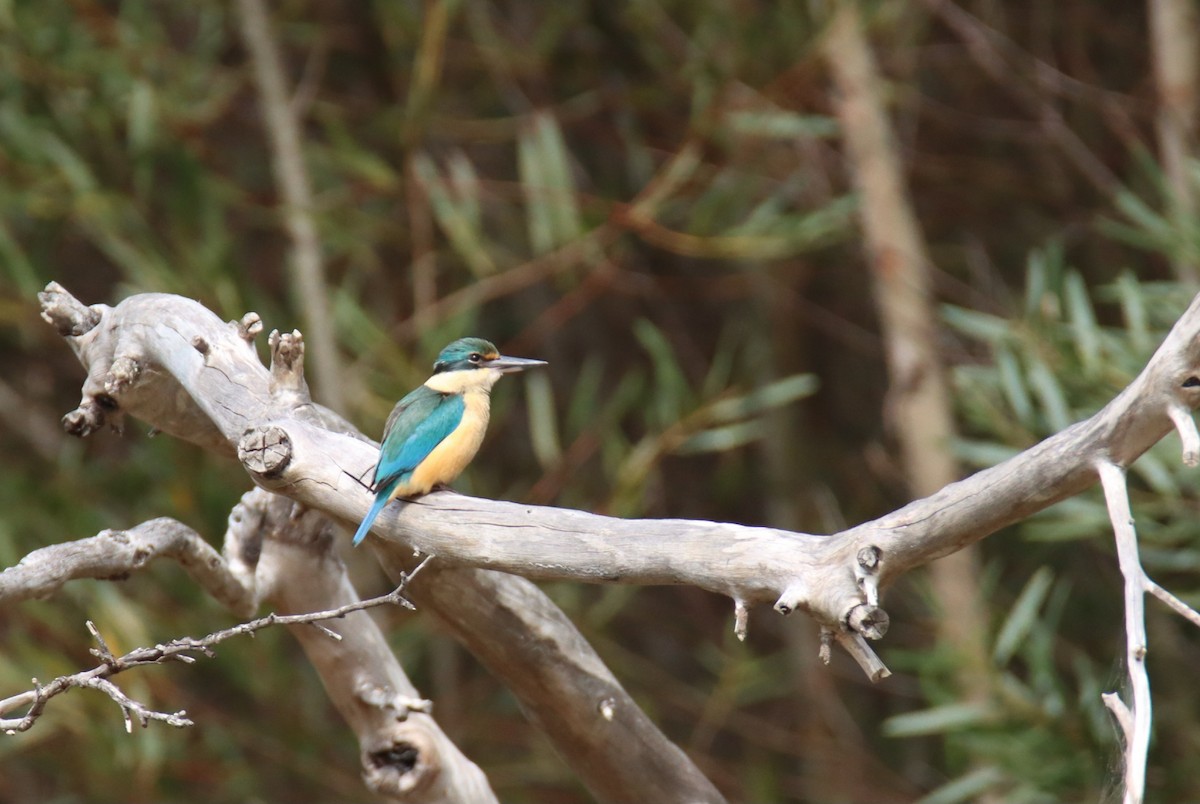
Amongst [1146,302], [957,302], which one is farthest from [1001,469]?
Answer: [957,302]

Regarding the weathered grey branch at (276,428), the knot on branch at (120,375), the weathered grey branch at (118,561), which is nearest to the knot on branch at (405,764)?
the weathered grey branch at (276,428)

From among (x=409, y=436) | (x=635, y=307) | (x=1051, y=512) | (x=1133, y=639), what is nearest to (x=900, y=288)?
(x=1051, y=512)

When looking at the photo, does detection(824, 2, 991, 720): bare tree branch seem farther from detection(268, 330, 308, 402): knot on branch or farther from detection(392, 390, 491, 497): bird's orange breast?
detection(268, 330, 308, 402): knot on branch

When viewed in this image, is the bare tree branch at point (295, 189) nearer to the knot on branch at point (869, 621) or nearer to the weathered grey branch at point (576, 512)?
the weathered grey branch at point (576, 512)

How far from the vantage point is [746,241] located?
11.0 feet

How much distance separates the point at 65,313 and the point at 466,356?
2.05 feet

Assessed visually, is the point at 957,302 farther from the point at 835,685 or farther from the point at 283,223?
the point at 283,223

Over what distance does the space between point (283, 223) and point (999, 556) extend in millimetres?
2454

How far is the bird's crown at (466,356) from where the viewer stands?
7.16 ft

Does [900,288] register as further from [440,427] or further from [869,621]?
[869,621]

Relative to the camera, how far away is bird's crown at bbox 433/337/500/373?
2184mm

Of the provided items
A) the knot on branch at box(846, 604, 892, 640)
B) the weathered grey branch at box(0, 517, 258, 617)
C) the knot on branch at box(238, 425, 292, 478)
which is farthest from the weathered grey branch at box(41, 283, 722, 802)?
the knot on branch at box(846, 604, 892, 640)

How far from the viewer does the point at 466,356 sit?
2.19 metres

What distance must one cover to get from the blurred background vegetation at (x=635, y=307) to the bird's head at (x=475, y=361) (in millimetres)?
874
